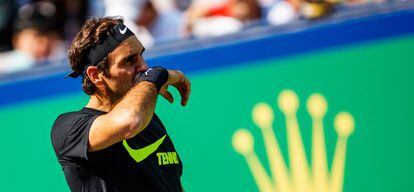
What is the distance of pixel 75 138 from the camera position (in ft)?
10.5

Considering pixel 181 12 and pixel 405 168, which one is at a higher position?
pixel 181 12

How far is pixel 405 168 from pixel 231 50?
1234 millimetres

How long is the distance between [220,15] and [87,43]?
260 centimetres

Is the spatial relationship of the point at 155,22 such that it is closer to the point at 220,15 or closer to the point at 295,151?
the point at 220,15

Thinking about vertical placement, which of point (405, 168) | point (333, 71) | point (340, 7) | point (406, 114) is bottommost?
point (405, 168)

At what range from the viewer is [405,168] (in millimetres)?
4941

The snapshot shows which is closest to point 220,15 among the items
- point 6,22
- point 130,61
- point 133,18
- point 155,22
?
point 155,22

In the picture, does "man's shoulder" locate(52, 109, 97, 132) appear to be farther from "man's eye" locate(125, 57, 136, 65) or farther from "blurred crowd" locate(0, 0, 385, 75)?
"blurred crowd" locate(0, 0, 385, 75)

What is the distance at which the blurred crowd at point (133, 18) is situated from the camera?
5.62 m

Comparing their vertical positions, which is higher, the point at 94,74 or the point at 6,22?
the point at 6,22

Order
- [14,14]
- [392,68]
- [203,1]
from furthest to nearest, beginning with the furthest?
[14,14]
[203,1]
[392,68]

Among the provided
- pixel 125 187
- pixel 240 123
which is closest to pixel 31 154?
pixel 240 123

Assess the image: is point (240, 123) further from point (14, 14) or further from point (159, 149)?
point (14, 14)

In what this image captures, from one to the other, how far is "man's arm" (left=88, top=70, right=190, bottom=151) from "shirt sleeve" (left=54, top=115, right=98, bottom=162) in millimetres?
34
